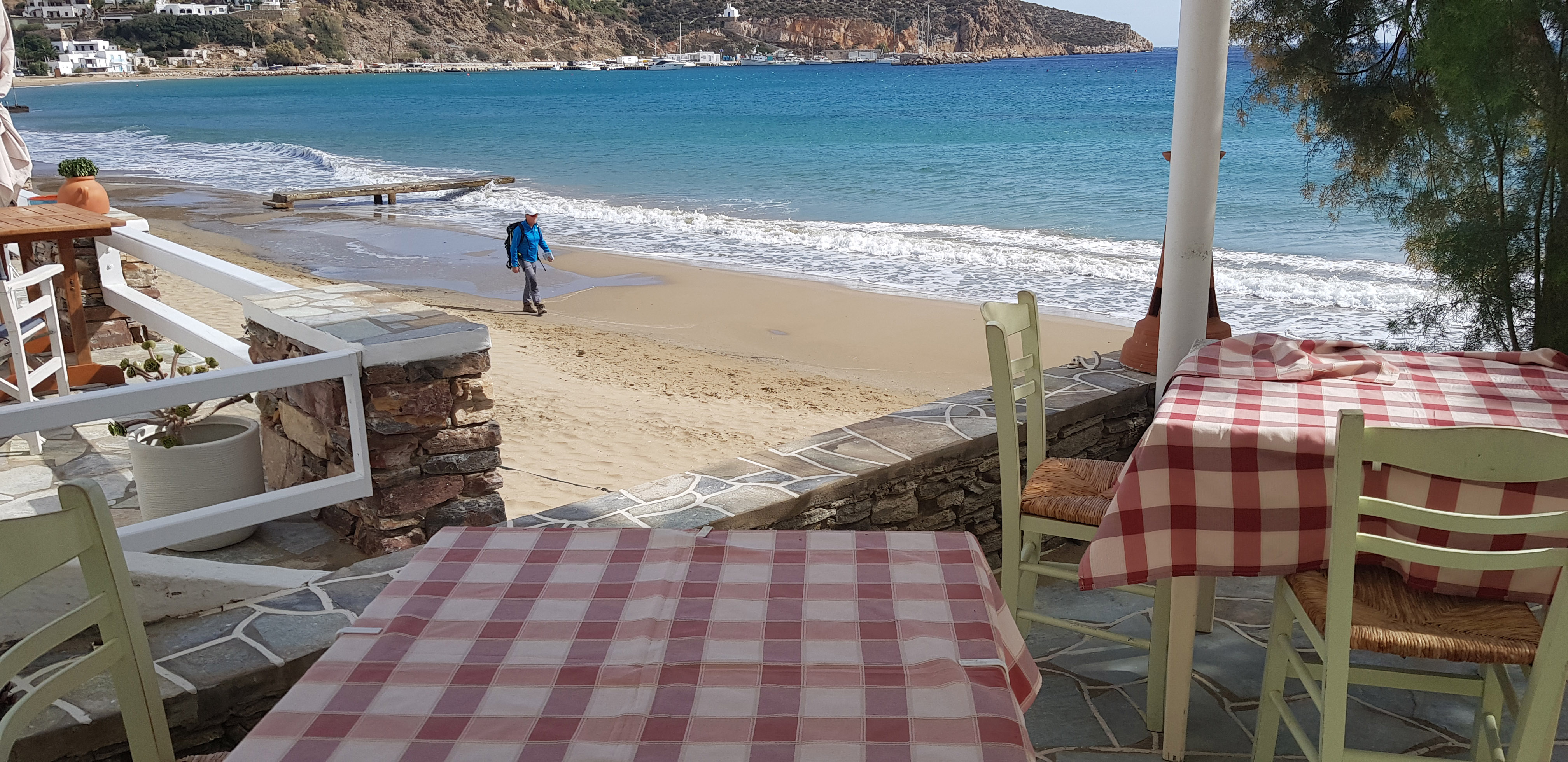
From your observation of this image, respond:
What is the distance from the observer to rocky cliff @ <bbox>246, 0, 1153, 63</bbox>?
7994 cm

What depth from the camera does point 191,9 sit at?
85.4m

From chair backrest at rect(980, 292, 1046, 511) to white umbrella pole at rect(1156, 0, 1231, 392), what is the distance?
27.5 inches

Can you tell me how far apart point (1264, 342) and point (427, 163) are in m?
25.1

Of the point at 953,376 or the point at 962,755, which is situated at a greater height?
the point at 962,755

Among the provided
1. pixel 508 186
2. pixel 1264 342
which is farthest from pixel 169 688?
pixel 508 186

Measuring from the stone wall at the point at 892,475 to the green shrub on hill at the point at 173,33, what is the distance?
87.3 meters

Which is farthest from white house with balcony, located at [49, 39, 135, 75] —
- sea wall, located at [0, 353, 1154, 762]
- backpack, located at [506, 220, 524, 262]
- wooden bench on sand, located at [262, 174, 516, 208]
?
sea wall, located at [0, 353, 1154, 762]

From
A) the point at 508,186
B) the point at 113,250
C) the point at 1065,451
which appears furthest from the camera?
the point at 508,186

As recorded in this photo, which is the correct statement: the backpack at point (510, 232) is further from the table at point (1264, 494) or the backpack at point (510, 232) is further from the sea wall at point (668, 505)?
the table at point (1264, 494)

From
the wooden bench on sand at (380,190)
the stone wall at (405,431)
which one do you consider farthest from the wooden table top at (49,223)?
the wooden bench on sand at (380,190)

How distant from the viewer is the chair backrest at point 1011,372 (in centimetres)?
259

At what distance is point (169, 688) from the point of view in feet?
6.07

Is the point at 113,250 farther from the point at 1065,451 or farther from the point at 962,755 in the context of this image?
the point at 962,755

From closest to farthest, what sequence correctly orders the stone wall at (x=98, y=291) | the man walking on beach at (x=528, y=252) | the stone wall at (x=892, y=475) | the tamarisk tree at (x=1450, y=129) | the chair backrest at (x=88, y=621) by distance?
the chair backrest at (x=88, y=621)
the stone wall at (x=892, y=475)
the tamarisk tree at (x=1450, y=129)
the stone wall at (x=98, y=291)
the man walking on beach at (x=528, y=252)
